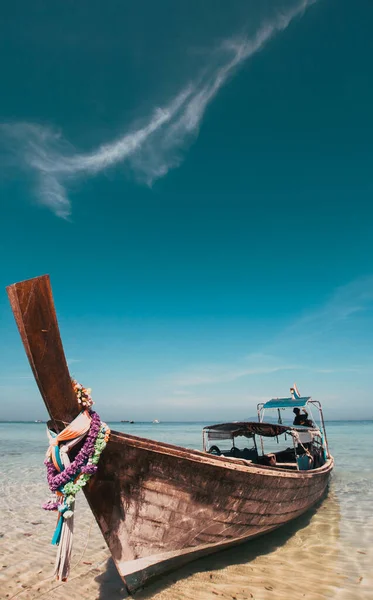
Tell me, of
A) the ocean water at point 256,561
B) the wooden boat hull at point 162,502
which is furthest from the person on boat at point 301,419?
the wooden boat hull at point 162,502

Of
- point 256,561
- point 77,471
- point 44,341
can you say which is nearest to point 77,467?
point 77,471

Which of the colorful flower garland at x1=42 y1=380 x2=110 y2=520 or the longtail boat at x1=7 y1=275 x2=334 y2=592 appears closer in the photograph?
the longtail boat at x1=7 y1=275 x2=334 y2=592

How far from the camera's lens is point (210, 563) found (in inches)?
220

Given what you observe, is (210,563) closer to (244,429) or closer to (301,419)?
(244,429)

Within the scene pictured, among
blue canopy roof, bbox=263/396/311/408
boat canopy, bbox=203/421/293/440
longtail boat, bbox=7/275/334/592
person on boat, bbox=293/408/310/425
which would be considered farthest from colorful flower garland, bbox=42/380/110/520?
person on boat, bbox=293/408/310/425

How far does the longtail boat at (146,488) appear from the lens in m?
3.38

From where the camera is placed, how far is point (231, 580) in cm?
516

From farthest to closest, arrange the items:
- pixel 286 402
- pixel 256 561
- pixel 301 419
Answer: pixel 301 419, pixel 286 402, pixel 256 561

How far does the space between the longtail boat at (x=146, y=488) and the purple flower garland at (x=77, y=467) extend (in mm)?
305

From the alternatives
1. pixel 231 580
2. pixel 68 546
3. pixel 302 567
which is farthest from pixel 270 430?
pixel 68 546

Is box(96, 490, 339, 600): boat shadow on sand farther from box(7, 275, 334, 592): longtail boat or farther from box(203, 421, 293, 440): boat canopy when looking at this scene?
box(203, 421, 293, 440): boat canopy

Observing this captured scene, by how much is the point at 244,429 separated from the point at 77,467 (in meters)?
6.86

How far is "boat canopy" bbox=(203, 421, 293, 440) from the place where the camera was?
9015 millimetres

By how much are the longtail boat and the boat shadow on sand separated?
0.31m
